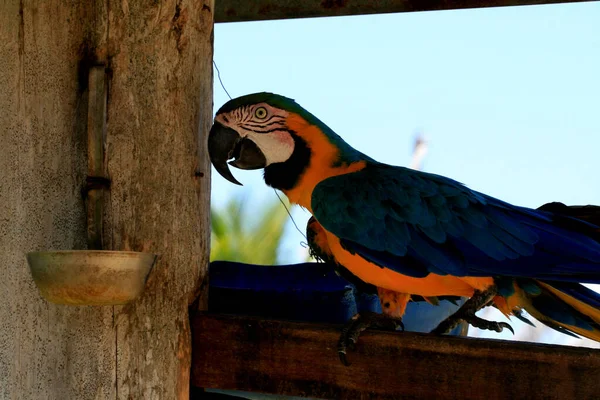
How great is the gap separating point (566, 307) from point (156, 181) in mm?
923

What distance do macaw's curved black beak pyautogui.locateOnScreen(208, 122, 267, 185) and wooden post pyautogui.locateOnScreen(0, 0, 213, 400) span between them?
3 cm

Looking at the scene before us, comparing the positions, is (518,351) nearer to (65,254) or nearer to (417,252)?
(417,252)

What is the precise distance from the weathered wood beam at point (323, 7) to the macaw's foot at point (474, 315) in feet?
2.64

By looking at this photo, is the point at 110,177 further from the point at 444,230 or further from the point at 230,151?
the point at 444,230

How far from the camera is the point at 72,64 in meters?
1.75

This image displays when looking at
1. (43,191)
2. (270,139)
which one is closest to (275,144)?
(270,139)

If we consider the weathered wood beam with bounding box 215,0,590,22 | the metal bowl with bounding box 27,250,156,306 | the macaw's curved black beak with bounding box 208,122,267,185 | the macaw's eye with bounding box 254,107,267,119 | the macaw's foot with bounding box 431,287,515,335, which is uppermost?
the weathered wood beam with bounding box 215,0,590,22

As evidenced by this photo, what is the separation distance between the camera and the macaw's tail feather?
5.15 ft

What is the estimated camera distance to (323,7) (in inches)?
88.0

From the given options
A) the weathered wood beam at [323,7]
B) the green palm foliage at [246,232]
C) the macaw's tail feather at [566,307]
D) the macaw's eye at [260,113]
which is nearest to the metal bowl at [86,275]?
the macaw's eye at [260,113]

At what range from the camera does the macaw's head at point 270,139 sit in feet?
5.83

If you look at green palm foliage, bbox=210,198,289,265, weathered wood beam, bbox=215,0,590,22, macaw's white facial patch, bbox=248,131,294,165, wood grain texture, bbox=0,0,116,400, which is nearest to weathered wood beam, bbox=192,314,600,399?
wood grain texture, bbox=0,0,116,400

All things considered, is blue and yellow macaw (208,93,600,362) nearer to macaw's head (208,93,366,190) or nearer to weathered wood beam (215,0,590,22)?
macaw's head (208,93,366,190)

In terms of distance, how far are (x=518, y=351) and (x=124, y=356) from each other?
0.82 m
